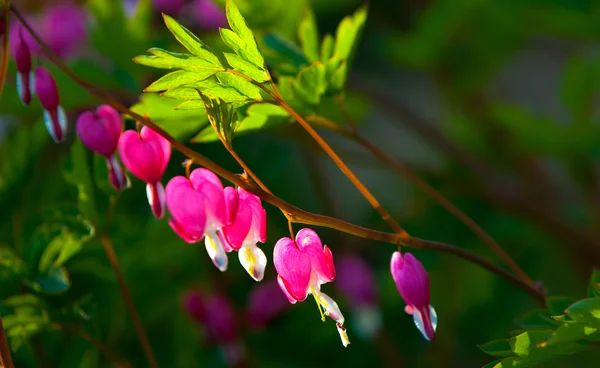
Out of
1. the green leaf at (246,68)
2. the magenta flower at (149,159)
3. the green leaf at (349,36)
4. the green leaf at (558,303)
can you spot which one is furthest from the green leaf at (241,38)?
the green leaf at (558,303)

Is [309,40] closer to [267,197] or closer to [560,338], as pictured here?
[267,197]

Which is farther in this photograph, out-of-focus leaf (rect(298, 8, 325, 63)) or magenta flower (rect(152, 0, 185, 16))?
magenta flower (rect(152, 0, 185, 16))

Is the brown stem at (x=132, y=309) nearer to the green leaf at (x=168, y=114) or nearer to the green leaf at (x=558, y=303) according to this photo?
the green leaf at (x=168, y=114)

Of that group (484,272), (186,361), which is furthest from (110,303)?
(484,272)

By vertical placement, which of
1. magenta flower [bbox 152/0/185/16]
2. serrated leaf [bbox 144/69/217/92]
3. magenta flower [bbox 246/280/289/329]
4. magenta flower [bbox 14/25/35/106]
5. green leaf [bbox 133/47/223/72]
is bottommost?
magenta flower [bbox 246/280/289/329]

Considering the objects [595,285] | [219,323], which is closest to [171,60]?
[595,285]

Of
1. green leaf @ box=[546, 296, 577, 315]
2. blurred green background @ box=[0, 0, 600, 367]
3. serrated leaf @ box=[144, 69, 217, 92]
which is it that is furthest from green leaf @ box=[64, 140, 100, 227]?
green leaf @ box=[546, 296, 577, 315]

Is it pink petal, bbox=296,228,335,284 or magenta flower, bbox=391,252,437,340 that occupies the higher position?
pink petal, bbox=296,228,335,284

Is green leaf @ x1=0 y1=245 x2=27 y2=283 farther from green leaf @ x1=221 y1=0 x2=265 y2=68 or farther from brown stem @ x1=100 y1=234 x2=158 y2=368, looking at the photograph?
green leaf @ x1=221 y1=0 x2=265 y2=68
